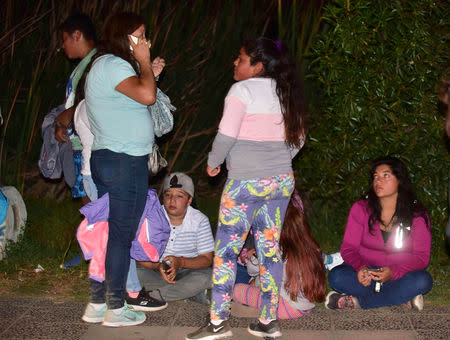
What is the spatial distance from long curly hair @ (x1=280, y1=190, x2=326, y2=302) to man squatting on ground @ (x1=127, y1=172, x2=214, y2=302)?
30.7 inches

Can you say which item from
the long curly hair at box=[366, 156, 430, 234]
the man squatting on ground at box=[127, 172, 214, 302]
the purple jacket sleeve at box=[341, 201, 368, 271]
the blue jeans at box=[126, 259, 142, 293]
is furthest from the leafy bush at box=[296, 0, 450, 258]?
the blue jeans at box=[126, 259, 142, 293]

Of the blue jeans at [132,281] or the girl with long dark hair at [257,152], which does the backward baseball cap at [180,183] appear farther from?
the girl with long dark hair at [257,152]

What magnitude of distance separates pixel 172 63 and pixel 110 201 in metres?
4.00

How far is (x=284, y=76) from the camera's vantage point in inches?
166

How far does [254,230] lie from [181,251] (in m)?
1.25

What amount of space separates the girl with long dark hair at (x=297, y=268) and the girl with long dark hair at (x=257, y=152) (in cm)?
42

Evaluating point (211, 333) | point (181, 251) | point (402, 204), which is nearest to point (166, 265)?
point (181, 251)

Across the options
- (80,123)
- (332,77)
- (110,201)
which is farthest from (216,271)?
(332,77)

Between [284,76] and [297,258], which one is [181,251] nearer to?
[297,258]

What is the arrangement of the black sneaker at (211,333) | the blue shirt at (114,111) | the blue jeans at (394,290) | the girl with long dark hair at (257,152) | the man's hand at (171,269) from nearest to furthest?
the girl with long dark hair at (257,152) < the blue shirt at (114,111) < the black sneaker at (211,333) < the blue jeans at (394,290) < the man's hand at (171,269)

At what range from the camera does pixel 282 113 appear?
4219mm

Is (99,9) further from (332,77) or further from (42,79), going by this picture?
(332,77)

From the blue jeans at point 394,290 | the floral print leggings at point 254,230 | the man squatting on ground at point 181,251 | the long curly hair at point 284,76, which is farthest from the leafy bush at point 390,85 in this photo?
the floral print leggings at point 254,230

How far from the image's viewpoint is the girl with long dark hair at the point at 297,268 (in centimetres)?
482
